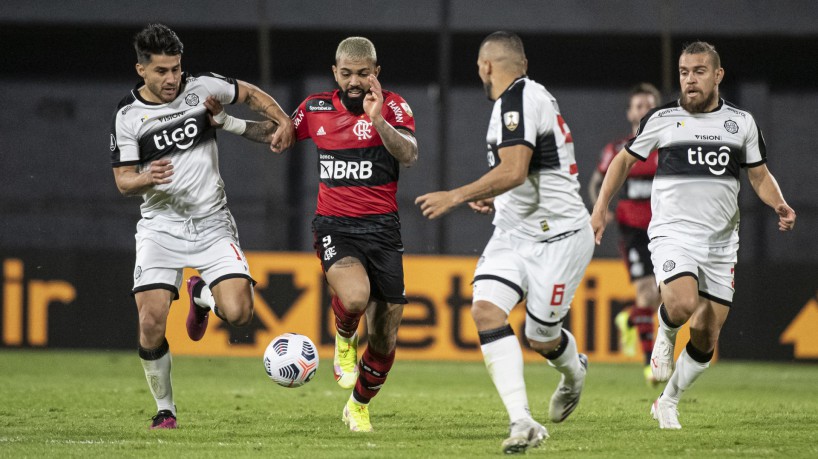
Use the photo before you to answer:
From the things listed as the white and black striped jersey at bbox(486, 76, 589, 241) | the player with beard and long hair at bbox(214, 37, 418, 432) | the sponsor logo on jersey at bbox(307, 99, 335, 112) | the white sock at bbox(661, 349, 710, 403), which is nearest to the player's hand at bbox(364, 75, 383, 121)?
the player with beard and long hair at bbox(214, 37, 418, 432)

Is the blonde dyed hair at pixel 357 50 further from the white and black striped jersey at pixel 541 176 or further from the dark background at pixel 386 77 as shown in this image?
the dark background at pixel 386 77

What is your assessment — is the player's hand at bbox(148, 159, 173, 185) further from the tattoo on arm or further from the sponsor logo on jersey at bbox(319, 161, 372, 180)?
the sponsor logo on jersey at bbox(319, 161, 372, 180)

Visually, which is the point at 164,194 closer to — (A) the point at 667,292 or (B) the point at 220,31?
(A) the point at 667,292

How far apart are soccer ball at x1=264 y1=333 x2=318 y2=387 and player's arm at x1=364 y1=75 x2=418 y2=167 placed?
1315mm

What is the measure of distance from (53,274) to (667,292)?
27.8 feet

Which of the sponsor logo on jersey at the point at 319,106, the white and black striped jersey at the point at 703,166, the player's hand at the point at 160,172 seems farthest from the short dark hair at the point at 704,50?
the player's hand at the point at 160,172

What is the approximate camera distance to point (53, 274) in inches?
528

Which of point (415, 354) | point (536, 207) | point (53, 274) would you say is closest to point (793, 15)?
point (415, 354)

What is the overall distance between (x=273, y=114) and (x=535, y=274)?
2.19 m

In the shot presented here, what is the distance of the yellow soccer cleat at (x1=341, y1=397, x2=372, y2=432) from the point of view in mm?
7145

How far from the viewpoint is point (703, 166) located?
7371 mm

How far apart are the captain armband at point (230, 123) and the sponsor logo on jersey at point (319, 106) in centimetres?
45

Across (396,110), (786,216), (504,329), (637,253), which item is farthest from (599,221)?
(637,253)

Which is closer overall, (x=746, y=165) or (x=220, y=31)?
(x=746, y=165)
